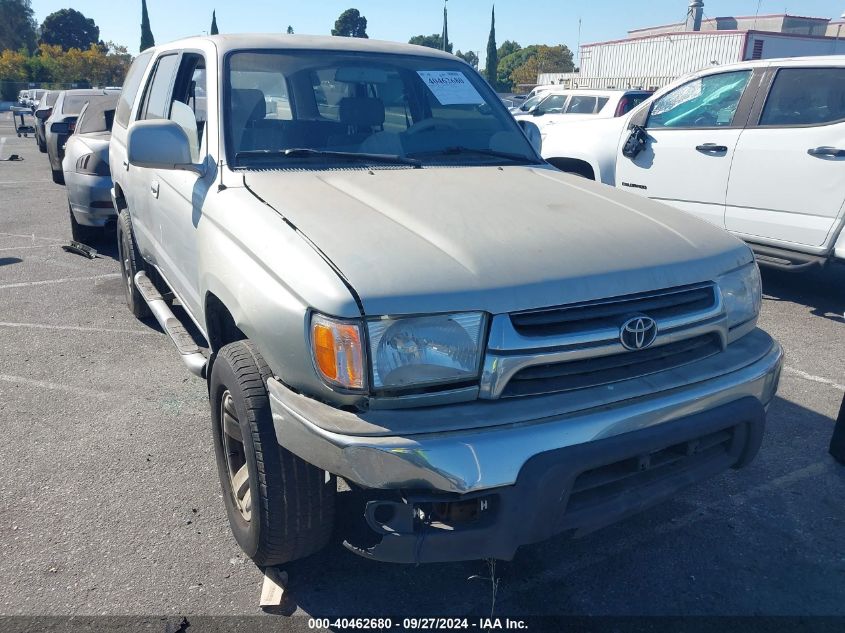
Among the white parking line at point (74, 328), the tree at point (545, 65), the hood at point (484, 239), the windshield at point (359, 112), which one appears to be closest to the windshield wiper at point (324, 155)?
the windshield at point (359, 112)

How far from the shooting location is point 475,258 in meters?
2.25

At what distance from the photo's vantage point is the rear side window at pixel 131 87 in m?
5.14

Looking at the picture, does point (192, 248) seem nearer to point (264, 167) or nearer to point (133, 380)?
point (264, 167)

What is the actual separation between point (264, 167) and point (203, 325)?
76 centimetres

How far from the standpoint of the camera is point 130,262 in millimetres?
5156

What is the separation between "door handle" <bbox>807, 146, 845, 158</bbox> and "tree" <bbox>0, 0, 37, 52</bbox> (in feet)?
268

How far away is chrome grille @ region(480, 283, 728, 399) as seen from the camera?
213 centimetres

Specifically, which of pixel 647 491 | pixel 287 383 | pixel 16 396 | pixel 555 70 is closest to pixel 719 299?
pixel 647 491

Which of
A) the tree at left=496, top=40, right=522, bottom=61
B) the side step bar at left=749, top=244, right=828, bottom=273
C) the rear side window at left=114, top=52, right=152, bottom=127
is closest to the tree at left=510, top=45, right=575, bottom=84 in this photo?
the tree at left=496, top=40, right=522, bottom=61

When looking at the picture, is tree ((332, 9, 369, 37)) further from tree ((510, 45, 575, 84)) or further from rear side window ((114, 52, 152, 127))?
rear side window ((114, 52, 152, 127))

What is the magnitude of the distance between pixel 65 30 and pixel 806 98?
9519cm

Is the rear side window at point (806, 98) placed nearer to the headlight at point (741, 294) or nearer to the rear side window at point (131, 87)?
the headlight at point (741, 294)

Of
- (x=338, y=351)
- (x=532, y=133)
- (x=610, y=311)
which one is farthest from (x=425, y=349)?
(x=532, y=133)

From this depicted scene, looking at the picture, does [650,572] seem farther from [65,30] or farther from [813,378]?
[65,30]
